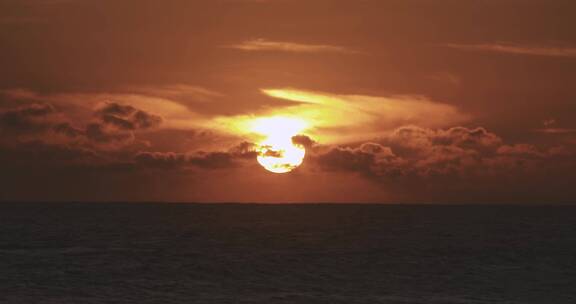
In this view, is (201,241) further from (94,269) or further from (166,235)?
(94,269)

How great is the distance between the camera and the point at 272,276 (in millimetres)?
61750

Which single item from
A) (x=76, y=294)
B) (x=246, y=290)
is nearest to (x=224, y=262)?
(x=246, y=290)

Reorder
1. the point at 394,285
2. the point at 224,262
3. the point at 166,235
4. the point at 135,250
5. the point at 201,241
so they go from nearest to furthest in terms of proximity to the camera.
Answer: the point at 394,285
the point at 224,262
the point at 135,250
the point at 201,241
the point at 166,235

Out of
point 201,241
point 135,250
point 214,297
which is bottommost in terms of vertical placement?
point 214,297

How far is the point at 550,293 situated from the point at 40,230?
81.0 meters

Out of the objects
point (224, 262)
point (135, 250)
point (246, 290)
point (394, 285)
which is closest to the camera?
point (246, 290)

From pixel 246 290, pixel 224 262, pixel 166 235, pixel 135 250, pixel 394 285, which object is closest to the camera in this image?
pixel 246 290

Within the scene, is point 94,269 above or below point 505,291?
above

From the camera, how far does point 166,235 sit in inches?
4328

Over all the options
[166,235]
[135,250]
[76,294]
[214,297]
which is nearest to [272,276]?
[214,297]

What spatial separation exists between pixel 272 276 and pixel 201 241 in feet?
123

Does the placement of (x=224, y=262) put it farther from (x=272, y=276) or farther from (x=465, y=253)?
(x=465, y=253)

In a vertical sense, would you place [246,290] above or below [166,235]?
below

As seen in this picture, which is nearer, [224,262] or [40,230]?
[224,262]
